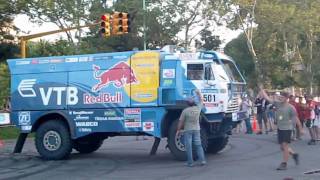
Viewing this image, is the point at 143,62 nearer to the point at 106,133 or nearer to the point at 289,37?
the point at 106,133

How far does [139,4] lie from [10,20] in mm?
12781

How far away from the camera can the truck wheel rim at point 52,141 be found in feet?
54.9

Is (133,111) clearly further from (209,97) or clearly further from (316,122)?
(316,122)

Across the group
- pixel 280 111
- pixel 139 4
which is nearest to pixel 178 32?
pixel 139 4

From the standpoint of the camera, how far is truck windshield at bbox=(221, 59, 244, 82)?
53.8 feet

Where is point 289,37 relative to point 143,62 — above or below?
above

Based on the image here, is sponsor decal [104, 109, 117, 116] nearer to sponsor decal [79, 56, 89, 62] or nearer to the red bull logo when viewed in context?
the red bull logo

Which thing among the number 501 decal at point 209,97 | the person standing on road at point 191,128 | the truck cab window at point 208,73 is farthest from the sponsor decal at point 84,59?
the person standing on road at point 191,128

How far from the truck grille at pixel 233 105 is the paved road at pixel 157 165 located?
1.23m

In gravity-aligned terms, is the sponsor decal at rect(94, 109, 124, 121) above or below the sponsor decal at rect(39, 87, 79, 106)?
below

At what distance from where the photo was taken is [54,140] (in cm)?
1677

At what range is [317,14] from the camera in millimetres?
45750

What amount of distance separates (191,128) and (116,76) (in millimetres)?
2926

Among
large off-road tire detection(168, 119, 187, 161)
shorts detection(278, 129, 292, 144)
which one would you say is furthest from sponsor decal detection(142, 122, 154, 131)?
shorts detection(278, 129, 292, 144)
